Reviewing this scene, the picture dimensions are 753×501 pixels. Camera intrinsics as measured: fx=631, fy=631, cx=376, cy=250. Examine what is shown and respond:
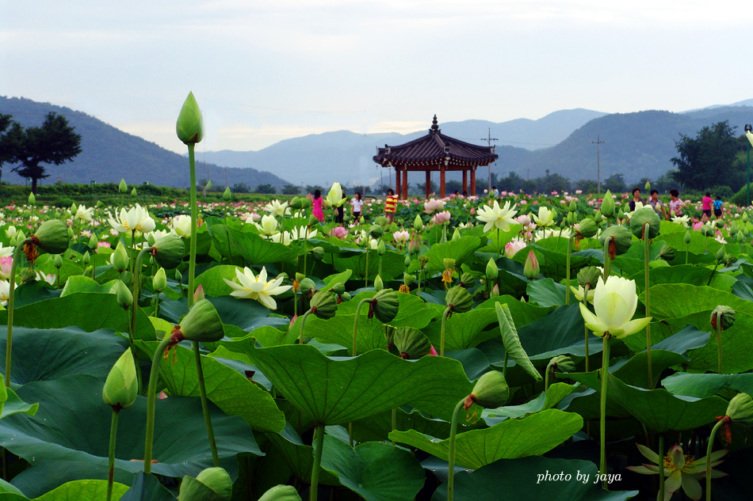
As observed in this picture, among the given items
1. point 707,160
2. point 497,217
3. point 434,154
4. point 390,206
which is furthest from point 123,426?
point 707,160

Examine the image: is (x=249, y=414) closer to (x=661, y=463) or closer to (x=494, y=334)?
(x=661, y=463)

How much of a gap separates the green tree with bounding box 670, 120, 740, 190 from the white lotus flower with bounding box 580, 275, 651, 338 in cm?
6279

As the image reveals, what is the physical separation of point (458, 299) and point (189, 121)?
1.74 ft

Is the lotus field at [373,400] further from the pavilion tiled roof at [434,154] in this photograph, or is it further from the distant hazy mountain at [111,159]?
the distant hazy mountain at [111,159]

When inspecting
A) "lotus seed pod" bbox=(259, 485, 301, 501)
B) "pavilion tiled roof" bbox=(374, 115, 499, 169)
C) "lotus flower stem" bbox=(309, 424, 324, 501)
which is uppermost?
"pavilion tiled roof" bbox=(374, 115, 499, 169)

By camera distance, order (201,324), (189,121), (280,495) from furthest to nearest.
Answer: (189,121), (201,324), (280,495)

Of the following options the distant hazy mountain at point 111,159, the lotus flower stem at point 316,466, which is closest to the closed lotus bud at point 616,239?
the lotus flower stem at point 316,466

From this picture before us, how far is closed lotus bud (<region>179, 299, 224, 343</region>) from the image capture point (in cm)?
58

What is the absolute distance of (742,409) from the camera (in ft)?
2.29

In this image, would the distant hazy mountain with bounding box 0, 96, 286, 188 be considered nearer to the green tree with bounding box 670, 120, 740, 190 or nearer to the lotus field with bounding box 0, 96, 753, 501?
the green tree with bounding box 670, 120, 740, 190

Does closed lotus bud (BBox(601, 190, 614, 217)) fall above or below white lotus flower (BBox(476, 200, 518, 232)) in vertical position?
above

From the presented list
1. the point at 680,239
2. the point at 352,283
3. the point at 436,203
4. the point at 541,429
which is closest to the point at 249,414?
the point at 541,429

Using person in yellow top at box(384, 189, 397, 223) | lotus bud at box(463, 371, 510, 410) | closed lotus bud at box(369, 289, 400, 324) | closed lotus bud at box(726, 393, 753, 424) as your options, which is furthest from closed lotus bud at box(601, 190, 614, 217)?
person in yellow top at box(384, 189, 397, 223)

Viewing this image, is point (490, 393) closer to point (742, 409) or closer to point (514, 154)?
point (742, 409)
